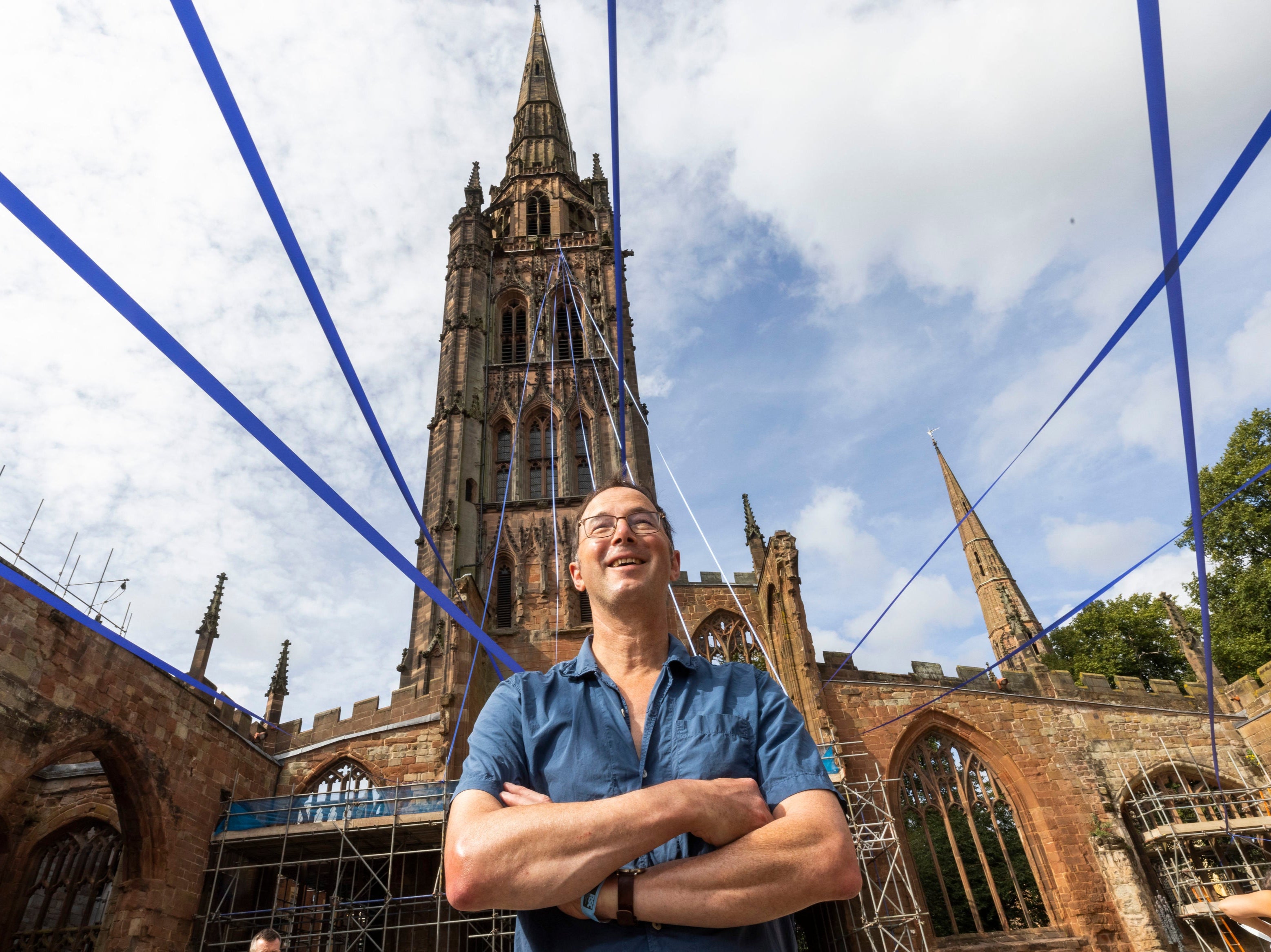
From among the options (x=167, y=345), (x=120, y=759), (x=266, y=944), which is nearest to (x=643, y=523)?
(x=167, y=345)

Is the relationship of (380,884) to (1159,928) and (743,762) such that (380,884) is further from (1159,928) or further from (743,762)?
(1159,928)

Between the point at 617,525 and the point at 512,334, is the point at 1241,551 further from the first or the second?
the point at 617,525

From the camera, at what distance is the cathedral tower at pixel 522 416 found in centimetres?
1845

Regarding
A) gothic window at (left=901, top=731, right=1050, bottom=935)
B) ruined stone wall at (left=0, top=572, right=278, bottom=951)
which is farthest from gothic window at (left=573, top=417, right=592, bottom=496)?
ruined stone wall at (left=0, top=572, right=278, bottom=951)

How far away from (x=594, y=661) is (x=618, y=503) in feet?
1.43

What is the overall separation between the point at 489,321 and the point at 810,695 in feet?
56.5

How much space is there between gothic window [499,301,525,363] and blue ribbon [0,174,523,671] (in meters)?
21.7

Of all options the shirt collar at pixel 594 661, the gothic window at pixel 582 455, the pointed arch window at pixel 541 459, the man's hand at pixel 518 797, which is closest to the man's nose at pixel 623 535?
the shirt collar at pixel 594 661

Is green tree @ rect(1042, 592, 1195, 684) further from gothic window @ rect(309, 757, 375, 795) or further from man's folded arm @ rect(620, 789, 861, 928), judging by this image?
man's folded arm @ rect(620, 789, 861, 928)

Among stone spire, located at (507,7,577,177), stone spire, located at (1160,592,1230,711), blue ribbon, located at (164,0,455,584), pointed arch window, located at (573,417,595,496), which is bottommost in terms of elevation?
blue ribbon, located at (164,0,455,584)

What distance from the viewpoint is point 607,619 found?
5.89ft

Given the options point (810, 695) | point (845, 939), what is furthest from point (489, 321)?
point (845, 939)

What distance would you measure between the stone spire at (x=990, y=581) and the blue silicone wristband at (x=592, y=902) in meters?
34.0

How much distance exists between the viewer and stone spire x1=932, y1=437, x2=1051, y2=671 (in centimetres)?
3488
